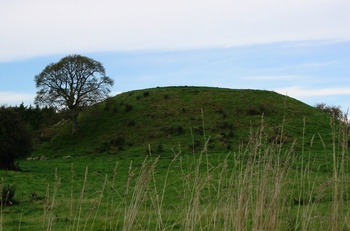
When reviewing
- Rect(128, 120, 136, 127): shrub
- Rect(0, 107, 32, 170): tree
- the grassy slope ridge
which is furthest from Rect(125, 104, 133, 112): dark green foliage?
Rect(0, 107, 32, 170): tree

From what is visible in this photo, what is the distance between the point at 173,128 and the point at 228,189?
1624 inches

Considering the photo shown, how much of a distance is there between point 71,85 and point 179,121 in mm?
12534

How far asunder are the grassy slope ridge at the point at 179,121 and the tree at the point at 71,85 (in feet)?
6.62

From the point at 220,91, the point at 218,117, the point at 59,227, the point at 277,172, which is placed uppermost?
the point at 220,91

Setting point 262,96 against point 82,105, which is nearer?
point 82,105

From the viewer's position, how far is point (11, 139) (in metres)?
33.3

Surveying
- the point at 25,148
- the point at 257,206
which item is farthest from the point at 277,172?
the point at 25,148

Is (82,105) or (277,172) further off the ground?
(82,105)

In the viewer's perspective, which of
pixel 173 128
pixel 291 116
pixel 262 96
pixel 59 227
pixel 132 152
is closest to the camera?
pixel 59 227

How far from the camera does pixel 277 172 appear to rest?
5.28 metres

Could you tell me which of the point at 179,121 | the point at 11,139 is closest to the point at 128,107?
the point at 179,121

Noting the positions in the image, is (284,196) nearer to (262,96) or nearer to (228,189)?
(228,189)

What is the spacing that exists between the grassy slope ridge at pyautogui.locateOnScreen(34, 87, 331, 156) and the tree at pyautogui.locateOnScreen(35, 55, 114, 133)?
6.62 ft

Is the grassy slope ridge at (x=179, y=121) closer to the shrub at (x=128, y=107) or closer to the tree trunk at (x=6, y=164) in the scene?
the shrub at (x=128, y=107)
